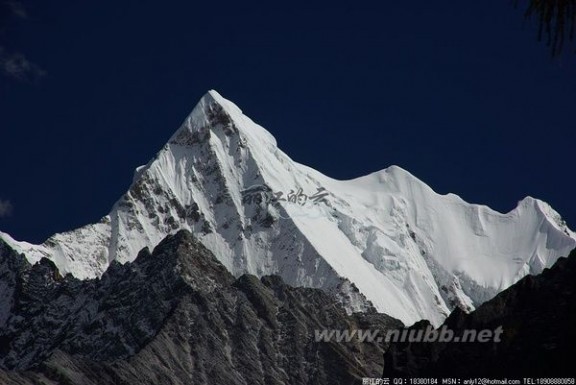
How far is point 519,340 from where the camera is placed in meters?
93.5

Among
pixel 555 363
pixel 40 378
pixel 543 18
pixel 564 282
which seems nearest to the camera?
pixel 543 18

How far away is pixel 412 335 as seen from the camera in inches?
4884

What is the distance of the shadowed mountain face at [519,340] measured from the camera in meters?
85.3

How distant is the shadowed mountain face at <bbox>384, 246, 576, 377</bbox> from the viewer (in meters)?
85.3

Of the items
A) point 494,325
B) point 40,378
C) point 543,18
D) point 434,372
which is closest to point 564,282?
point 494,325

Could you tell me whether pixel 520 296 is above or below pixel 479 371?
above

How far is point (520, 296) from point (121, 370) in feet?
339

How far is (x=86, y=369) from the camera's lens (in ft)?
648

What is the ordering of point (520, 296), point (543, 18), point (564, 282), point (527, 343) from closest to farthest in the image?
point (543, 18), point (527, 343), point (564, 282), point (520, 296)

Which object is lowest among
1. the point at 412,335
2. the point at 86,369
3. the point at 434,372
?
the point at 434,372

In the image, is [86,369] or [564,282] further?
[86,369]

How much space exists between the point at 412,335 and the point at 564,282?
27062 millimetres

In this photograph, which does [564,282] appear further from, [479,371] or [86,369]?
[86,369]

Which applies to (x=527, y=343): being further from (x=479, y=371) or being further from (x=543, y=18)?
(x=543, y=18)
